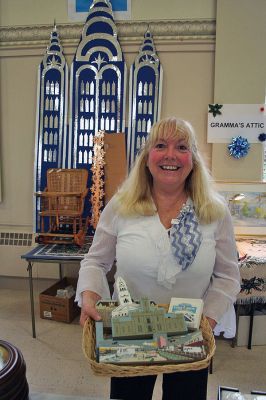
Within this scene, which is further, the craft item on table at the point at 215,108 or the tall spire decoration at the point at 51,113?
the tall spire decoration at the point at 51,113

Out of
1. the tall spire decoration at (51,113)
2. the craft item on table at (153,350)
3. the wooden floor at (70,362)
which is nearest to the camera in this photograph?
the craft item on table at (153,350)

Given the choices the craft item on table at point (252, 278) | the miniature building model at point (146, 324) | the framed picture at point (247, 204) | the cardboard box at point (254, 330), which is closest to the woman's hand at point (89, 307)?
the miniature building model at point (146, 324)

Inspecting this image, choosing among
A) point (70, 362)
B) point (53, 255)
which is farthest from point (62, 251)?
point (70, 362)

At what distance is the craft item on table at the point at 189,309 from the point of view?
969mm

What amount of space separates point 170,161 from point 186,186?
0.19 m

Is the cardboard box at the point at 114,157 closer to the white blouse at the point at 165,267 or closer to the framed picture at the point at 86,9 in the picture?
the framed picture at the point at 86,9

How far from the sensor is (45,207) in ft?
9.50

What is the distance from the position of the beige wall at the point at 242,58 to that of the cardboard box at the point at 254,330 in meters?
1.16

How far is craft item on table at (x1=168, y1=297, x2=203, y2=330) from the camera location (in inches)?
38.2

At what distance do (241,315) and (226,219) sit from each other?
4.94ft

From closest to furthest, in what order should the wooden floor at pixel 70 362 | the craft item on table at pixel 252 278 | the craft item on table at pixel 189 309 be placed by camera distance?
the craft item on table at pixel 189 309, the wooden floor at pixel 70 362, the craft item on table at pixel 252 278

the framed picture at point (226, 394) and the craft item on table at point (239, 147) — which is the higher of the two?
the craft item on table at point (239, 147)

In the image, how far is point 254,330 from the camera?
2445 millimetres

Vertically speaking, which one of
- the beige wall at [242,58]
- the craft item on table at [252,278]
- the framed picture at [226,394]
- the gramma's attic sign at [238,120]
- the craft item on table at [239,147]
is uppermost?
the beige wall at [242,58]
